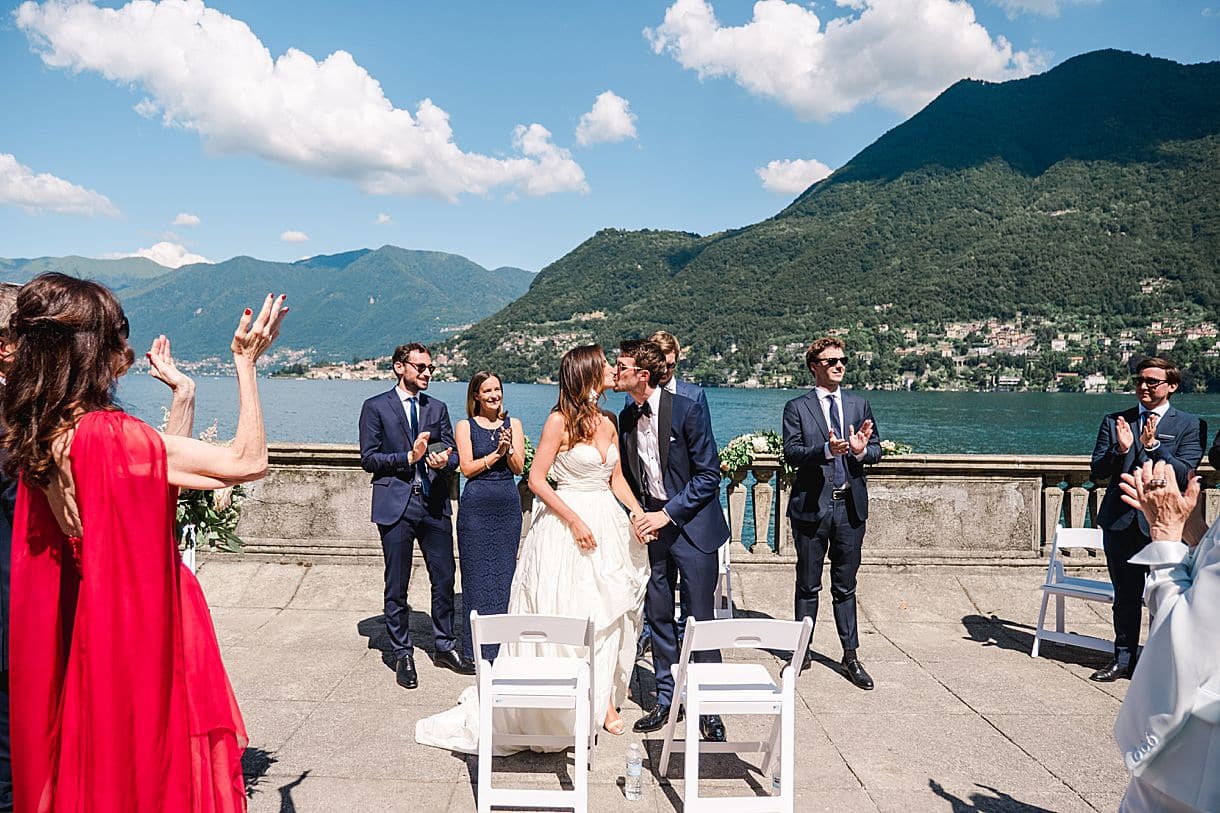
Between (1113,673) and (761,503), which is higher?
(761,503)

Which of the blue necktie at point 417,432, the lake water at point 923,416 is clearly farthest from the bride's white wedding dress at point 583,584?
the lake water at point 923,416

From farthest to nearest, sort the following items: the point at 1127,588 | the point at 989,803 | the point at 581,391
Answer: the point at 1127,588
the point at 581,391
the point at 989,803

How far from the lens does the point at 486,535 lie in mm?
5746

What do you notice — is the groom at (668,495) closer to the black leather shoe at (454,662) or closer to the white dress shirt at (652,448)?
the white dress shirt at (652,448)

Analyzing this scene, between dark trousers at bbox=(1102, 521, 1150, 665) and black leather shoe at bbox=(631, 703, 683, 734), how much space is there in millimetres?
3250

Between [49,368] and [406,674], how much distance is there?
3710mm

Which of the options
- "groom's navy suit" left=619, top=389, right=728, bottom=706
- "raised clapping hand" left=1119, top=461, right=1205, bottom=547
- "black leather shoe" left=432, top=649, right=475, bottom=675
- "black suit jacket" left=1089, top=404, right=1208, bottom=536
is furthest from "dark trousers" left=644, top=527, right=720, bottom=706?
"black suit jacket" left=1089, top=404, right=1208, bottom=536

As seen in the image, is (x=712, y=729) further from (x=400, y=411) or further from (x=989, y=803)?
(x=400, y=411)

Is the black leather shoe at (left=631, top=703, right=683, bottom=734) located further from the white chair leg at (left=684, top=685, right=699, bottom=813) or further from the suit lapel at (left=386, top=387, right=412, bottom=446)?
the suit lapel at (left=386, top=387, right=412, bottom=446)

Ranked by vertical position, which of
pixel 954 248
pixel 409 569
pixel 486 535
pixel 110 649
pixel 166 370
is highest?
pixel 954 248

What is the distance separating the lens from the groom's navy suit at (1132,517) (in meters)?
5.86

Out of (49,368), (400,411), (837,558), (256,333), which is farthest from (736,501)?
(49,368)

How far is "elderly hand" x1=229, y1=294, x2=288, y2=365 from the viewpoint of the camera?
7.97 feet

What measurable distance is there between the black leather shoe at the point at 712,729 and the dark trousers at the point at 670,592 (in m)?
0.25
